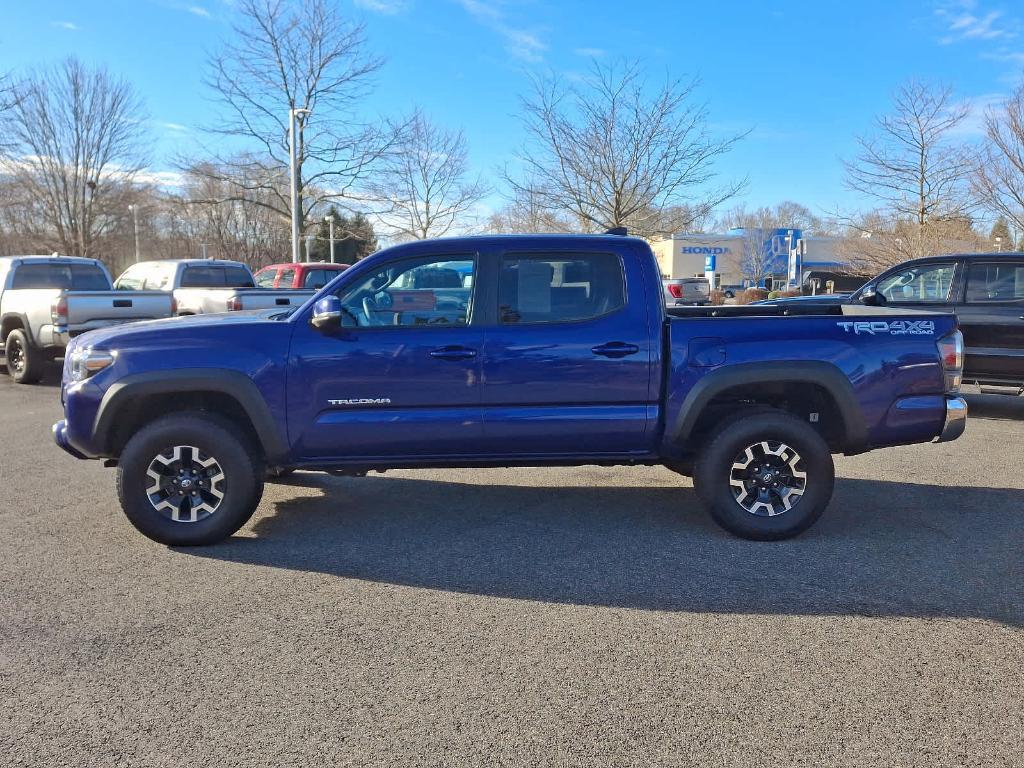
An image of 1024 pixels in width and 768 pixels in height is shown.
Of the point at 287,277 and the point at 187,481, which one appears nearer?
the point at 187,481

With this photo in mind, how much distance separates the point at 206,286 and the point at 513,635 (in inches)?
476

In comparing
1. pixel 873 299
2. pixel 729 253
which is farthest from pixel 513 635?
pixel 729 253

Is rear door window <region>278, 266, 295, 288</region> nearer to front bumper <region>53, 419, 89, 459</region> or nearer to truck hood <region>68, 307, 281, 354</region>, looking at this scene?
truck hood <region>68, 307, 281, 354</region>

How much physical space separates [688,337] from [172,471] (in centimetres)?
323

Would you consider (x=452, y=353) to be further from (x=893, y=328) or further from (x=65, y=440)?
(x=893, y=328)

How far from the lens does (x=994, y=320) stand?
8617mm

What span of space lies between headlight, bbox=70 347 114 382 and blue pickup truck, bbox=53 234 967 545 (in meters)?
0.01

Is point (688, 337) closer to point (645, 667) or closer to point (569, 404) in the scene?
point (569, 404)

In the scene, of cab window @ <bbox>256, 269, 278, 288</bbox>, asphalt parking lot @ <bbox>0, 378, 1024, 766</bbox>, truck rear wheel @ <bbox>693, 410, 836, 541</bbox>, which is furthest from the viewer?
cab window @ <bbox>256, 269, 278, 288</bbox>

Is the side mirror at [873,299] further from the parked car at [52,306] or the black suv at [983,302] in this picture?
the parked car at [52,306]

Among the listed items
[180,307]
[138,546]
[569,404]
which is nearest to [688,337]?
[569,404]

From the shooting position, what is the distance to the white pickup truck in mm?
11383

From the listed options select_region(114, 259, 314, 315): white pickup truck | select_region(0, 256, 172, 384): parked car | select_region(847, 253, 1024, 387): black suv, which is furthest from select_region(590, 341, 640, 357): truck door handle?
select_region(0, 256, 172, 384): parked car

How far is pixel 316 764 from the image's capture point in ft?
8.64
